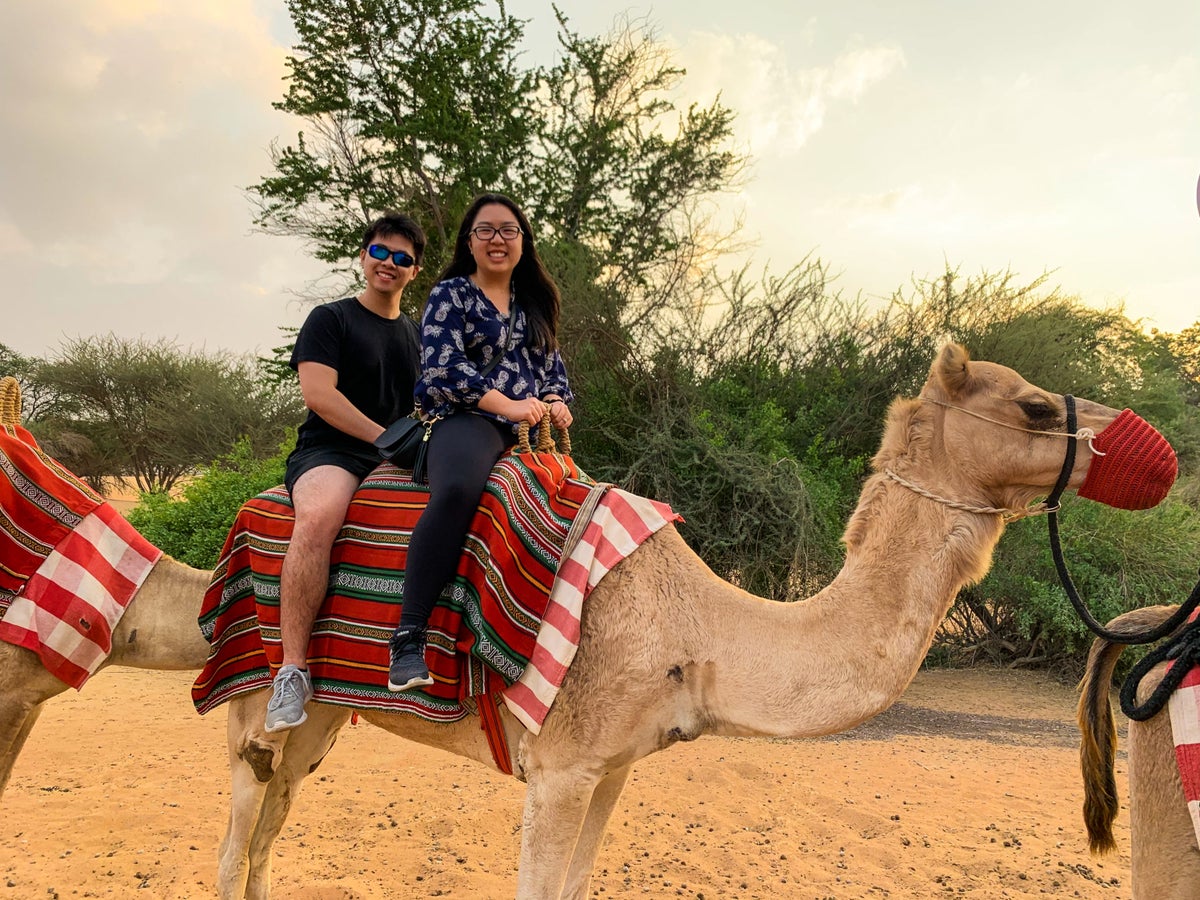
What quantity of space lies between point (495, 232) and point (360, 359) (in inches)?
34.6

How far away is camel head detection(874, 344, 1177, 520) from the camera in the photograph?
7.58ft

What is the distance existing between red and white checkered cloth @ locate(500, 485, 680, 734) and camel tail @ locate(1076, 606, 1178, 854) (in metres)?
1.45

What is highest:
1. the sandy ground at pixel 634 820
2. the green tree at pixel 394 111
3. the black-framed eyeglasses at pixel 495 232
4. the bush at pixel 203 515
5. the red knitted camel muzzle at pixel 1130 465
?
the green tree at pixel 394 111

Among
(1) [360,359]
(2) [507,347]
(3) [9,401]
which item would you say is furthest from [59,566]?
(2) [507,347]

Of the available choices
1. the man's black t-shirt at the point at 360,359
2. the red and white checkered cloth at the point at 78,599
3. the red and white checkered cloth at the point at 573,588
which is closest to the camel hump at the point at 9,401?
the red and white checkered cloth at the point at 78,599

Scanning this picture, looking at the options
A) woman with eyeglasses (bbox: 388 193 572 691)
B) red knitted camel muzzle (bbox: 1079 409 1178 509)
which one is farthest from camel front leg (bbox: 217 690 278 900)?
red knitted camel muzzle (bbox: 1079 409 1178 509)

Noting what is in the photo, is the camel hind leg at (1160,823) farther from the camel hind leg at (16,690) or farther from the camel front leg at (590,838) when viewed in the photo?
the camel hind leg at (16,690)

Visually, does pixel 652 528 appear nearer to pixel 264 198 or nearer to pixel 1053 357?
pixel 1053 357

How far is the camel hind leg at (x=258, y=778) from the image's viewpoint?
2992 millimetres

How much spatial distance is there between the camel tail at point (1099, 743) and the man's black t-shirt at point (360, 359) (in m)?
2.75

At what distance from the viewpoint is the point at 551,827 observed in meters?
2.36

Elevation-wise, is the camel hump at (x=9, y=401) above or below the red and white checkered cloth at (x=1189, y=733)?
above

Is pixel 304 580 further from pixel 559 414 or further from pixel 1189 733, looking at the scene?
pixel 1189 733

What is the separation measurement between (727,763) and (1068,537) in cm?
507
